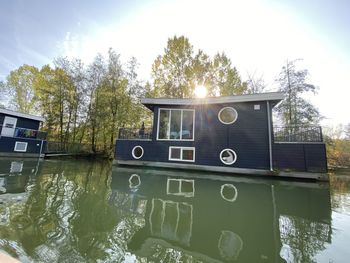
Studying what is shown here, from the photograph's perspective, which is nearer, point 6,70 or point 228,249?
point 228,249

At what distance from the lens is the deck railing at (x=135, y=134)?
9.87 meters

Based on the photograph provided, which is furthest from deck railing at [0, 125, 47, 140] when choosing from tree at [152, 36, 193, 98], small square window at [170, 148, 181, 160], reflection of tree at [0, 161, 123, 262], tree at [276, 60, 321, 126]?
tree at [276, 60, 321, 126]

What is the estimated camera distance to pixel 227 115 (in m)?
8.73

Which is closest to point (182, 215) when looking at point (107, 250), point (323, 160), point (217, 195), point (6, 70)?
point (107, 250)

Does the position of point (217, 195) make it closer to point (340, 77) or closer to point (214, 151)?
point (214, 151)

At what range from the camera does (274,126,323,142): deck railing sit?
712cm

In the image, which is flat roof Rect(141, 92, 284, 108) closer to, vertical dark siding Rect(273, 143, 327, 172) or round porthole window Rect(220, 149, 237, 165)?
Result: vertical dark siding Rect(273, 143, 327, 172)

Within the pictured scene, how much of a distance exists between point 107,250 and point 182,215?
1328mm

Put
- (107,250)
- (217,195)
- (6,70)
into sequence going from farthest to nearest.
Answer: (6,70) < (217,195) < (107,250)

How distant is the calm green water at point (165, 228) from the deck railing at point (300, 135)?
3838 mm

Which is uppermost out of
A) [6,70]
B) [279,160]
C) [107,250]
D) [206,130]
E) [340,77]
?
[6,70]

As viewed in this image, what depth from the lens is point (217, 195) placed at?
14.1 feet

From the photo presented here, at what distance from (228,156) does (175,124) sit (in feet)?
10.2

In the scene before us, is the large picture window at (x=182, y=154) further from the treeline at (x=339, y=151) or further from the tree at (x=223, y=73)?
the treeline at (x=339, y=151)
